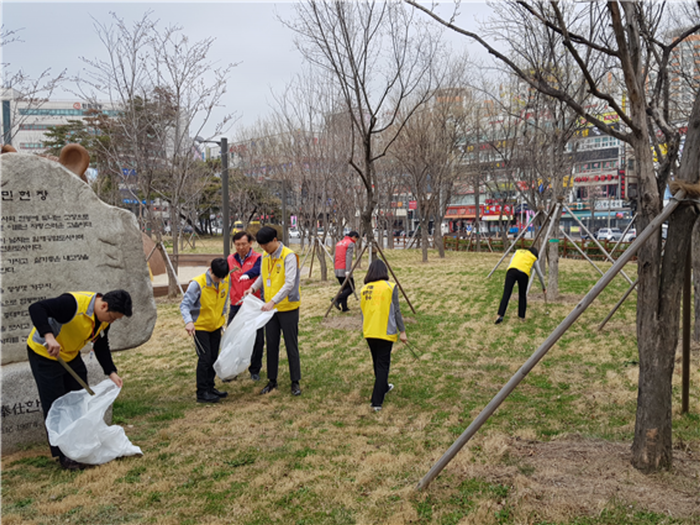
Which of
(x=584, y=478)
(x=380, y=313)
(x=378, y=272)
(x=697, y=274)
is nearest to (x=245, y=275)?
(x=378, y=272)

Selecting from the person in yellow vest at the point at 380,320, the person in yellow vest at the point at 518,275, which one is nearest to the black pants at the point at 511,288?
the person in yellow vest at the point at 518,275

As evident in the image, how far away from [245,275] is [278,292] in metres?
0.95

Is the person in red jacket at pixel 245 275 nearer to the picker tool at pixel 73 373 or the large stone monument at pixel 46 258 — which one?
the large stone monument at pixel 46 258

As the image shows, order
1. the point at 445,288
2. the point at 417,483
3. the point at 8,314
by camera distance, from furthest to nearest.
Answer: the point at 445,288
the point at 8,314
the point at 417,483

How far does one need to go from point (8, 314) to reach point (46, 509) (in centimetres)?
199

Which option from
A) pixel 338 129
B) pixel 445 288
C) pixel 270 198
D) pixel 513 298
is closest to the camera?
pixel 513 298

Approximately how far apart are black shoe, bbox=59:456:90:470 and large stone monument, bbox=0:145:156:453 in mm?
733

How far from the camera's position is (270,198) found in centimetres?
3747

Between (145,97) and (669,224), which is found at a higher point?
(145,97)

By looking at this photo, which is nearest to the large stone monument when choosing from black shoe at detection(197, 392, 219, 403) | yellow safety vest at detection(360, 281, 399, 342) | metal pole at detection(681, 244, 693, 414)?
black shoe at detection(197, 392, 219, 403)

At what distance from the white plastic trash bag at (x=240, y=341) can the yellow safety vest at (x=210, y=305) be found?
179mm

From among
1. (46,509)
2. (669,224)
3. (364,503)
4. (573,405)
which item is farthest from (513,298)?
(46,509)

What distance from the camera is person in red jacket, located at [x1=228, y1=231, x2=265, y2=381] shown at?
6445mm

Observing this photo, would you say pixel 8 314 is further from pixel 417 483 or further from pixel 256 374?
pixel 417 483
